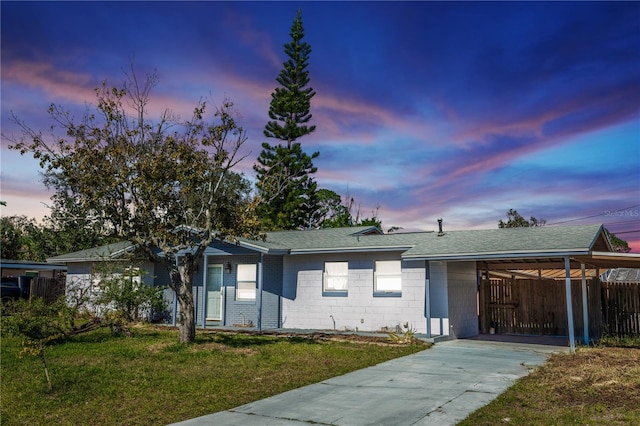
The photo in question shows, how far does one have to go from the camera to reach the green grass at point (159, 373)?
7.79 m

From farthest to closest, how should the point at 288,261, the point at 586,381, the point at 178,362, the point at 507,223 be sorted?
the point at 507,223 → the point at 288,261 → the point at 178,362 → the point at 586,381

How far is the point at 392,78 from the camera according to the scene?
55.5 feet

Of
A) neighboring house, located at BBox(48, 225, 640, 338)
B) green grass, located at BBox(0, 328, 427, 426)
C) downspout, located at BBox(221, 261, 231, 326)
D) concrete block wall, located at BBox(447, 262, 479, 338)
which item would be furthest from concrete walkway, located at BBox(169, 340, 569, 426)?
downspout, located at BBox(221, 261, 231, 326)

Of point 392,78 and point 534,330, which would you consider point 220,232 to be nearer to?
point 392,78

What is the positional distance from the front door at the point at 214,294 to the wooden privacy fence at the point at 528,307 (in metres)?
10.1

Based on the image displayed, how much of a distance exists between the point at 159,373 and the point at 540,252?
985cm

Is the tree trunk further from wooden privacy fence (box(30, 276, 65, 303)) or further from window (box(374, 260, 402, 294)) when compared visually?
wooden privacy fence (box(30, 276, 65, 303))

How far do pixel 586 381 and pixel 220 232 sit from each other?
9.48 metres

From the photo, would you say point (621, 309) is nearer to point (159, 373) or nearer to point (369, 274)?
point (369, 274)

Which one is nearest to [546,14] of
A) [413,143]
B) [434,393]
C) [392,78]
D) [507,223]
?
[392,78]

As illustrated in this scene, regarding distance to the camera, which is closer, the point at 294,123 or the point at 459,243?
the point at 459,243

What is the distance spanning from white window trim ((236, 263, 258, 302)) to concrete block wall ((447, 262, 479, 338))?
7.32 m

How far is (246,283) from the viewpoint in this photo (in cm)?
2006

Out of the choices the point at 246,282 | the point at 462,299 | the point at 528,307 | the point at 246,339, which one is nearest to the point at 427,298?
the point at 462,299
